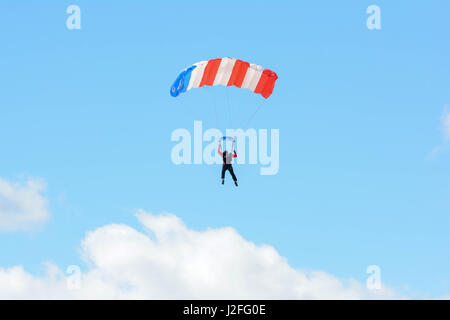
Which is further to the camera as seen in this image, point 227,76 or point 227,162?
point 227,76

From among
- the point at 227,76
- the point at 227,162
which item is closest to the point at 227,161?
the point at 227,162

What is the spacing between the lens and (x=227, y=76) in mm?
33938

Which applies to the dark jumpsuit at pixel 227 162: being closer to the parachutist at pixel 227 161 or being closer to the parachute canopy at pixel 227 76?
the parachutist at pixel 227 161

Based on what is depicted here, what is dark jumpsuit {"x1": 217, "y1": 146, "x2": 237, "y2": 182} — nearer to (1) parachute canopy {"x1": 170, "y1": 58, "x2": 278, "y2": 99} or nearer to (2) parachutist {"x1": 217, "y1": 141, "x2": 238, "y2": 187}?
(2) parachutist {"x1": 217, "y1": 141, "x2": 238, "y2": 187}

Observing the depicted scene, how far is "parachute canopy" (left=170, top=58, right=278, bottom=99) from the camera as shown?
3275 cm

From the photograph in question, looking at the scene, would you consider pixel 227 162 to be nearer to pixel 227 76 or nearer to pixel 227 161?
pixel 227 161

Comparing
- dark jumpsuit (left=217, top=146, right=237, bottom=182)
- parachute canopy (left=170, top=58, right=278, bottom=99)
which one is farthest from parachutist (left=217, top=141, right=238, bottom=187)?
parachute canopy (left=170, top=58, right=278, bottom=99)
